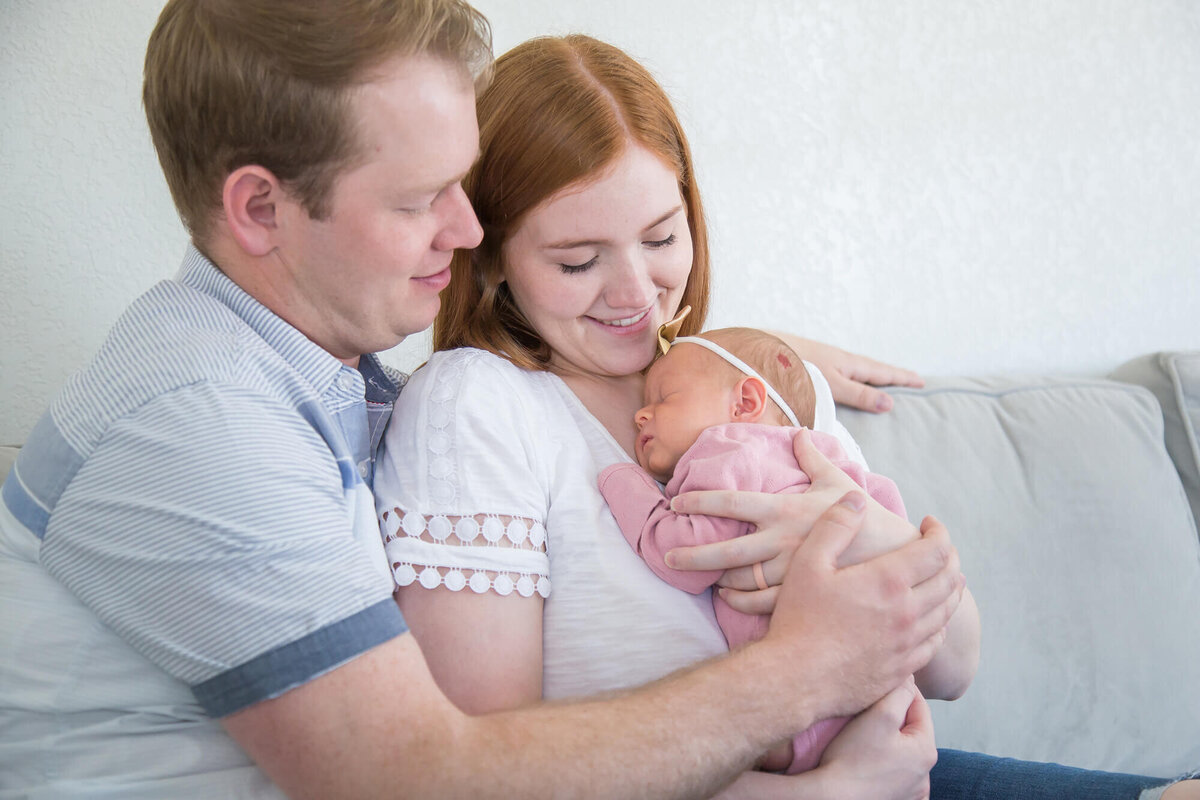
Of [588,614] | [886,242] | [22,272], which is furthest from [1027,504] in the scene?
[22,272]

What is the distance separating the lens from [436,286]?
49.8 inches

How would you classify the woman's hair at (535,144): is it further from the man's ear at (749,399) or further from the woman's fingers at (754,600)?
the woman's fingers at (754,600)

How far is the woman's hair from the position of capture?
1322 mm

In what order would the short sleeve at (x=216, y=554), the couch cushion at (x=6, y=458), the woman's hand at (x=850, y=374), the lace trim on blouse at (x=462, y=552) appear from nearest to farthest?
the short sleeve at (x=216, y=554), the lace trim on blouse at (x=462, y=552), the couch cushion at (x=6, y=458), the woman's hand at (x=850, y=374)

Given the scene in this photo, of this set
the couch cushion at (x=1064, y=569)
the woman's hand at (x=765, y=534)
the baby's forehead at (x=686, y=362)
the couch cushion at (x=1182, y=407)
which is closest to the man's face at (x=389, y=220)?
the baby's forehead at (x=686, y=362)

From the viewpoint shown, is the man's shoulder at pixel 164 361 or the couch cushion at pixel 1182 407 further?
the couch cushion at pixel 1182 407

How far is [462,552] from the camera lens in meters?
1.15

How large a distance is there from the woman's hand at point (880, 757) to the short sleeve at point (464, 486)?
416mm

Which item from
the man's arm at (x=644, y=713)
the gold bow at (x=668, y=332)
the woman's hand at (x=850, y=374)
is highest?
the gold bow at (x=668, y=332)

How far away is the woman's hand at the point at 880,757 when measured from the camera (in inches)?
44.8

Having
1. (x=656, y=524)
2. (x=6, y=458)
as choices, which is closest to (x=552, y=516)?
(x=656, y=524)

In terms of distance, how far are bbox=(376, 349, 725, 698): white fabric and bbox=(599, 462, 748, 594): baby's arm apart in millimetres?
21

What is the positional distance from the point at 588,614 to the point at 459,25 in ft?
2.51

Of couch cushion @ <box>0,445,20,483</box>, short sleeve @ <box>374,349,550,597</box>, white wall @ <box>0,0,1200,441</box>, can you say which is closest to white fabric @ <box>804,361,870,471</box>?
short sleeve @ <box>374,349,550,597</box>
